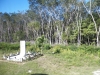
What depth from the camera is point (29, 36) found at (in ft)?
137

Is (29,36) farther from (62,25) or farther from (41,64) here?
(41,64)

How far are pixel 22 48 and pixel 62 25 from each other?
54.8 ft

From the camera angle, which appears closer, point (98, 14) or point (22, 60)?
point (22, 60)

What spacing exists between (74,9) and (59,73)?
19.8m

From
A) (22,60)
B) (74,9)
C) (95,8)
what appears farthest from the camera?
(74,9)

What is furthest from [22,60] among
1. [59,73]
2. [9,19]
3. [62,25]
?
[9,19]

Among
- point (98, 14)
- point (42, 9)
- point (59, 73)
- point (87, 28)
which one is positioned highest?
point (42, 9)

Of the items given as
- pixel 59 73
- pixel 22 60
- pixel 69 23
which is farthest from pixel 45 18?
pixel 59 73

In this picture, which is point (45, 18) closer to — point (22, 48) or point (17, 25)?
point (17, 25)

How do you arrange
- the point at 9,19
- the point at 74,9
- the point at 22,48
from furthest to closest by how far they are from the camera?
the point at 9,19, the point at 74,9, the point at 22,48

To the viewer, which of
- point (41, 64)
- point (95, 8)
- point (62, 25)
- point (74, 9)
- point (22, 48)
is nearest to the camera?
point (41, 64)

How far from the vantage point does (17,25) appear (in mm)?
42000

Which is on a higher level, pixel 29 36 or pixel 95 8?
pixel 95 8

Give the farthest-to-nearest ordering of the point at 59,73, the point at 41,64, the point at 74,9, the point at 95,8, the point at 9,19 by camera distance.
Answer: the point at 9,19 → the point at 74,9 → the point at 95,8 → the point at 41,64 → the point at 59,73
